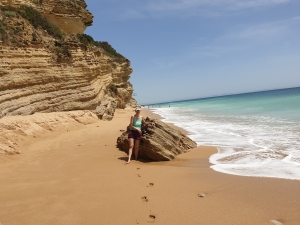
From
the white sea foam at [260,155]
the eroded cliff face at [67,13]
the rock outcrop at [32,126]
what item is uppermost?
the eroded cliff face at [67,13]

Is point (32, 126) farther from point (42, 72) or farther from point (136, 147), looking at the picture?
point (136, 147)

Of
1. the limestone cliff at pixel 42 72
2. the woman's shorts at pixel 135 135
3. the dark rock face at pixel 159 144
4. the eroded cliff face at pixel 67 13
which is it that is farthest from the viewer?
the eroded cliff face at pixel 67 13

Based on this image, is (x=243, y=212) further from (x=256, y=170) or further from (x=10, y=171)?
(x=10, y=171)

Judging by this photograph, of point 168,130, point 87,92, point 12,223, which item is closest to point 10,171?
point 12,223

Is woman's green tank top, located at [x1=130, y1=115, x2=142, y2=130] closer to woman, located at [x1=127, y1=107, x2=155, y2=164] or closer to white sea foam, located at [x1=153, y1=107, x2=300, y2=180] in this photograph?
woman, located at [x1=127, y1=107, x2=155, y2=164]

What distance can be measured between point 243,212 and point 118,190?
2.06 metres

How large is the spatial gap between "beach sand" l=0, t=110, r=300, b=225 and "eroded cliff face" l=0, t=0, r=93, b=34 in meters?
18.2

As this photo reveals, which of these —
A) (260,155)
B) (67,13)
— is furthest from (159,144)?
(67,13)

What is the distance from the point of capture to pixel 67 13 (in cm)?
2238

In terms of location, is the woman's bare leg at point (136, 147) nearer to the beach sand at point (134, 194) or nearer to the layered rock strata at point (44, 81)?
the beach sand at point (134, 194)

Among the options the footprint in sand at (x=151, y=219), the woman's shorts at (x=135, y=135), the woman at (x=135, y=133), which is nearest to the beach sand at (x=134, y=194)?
the footprint in sand at (x=151, y=219)

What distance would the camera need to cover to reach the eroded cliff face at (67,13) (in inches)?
814

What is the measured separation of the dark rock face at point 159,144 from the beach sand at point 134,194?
1.44 feet

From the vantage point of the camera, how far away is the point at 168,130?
7.52 m
